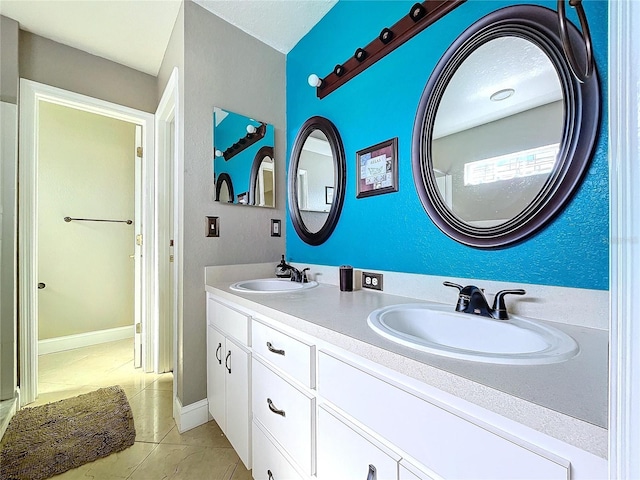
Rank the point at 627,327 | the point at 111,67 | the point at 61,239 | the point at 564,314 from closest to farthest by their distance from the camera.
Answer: the point at 627,327 → the point at 564,314 → the point at 111,67 → the point at 61,239

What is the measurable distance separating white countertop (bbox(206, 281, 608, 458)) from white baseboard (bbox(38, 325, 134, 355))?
3.20 m

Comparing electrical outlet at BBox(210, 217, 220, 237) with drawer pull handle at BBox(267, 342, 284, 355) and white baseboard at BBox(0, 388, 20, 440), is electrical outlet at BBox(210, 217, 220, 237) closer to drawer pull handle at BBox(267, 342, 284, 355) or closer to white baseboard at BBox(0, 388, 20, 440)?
drawer pull handle at BBox(267, 342, 284, 355)

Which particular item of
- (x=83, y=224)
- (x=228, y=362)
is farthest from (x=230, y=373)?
(x=83, y=224)

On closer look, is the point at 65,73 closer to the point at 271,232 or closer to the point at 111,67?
the point at 111,67

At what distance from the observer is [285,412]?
962mm

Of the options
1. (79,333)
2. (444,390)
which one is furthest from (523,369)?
(79,333)

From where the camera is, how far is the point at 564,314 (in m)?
0.80

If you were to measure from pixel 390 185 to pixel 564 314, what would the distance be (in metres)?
0.80

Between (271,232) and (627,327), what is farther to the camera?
(271,232)

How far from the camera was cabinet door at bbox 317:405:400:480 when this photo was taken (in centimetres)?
64

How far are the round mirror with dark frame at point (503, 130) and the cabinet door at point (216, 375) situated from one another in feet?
4.18

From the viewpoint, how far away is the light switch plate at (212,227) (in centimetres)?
169

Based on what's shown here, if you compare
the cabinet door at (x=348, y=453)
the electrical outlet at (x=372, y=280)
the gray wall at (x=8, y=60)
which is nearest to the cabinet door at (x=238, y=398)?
the cabinet door at (x=348, y=453)

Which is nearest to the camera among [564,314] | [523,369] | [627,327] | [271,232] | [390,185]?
[627,327]
